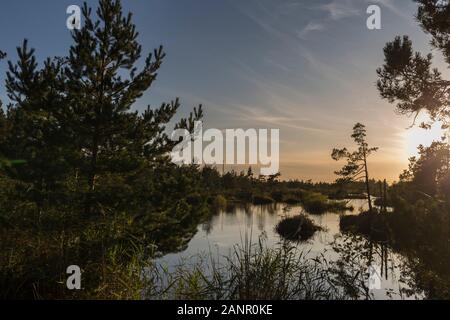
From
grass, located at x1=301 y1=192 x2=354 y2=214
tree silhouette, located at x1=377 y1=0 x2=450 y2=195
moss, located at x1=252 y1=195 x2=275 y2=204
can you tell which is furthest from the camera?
moss, located at x1=252 y1=195 x2=275 y2=204

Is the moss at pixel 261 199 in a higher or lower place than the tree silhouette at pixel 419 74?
lower

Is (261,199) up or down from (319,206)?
up

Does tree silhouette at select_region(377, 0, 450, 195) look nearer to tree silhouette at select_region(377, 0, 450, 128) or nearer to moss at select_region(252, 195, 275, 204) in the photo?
tree silhouette at select_region(377, 0, 450, 128)

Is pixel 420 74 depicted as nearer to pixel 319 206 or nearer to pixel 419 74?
pixel 419 74

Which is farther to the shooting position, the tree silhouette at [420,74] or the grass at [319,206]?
the grass at [319,206]

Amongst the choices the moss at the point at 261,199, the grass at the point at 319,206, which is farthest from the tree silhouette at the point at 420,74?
the moss at the point at 261,199

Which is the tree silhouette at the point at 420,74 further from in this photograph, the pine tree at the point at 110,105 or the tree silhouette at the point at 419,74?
the pine tree at the point at 110,105

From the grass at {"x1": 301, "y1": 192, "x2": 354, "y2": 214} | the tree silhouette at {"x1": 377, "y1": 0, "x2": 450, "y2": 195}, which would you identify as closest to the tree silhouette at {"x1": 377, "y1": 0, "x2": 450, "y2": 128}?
the tree silhouette at {"x1": 377, "y1": 0, "x2": 450, "y2": 195}

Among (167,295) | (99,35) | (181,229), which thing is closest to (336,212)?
(181,229)

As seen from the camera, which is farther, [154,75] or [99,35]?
[154,75]

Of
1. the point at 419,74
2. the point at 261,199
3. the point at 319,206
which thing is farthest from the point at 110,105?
the point at 261,199

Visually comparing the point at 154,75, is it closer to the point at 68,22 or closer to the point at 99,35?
the point at 99,35

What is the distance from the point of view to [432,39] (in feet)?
36.2

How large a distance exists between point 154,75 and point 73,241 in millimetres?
8297
